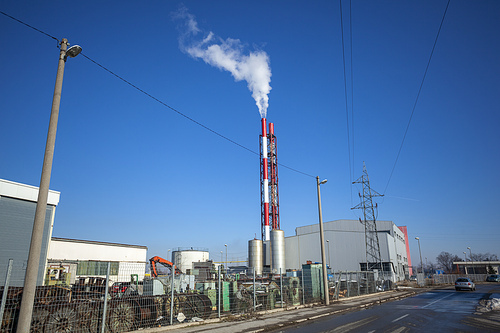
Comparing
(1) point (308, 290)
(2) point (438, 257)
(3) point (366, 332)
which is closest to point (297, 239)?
(1) point (308, 290)

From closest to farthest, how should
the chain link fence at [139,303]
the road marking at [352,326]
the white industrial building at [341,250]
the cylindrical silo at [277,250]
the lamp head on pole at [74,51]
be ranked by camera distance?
the lamp head on pole at [74,51] < the chain link fence at [139,303] < the road marking at [352,326] < the cylindrical silo at [277,250] < the white industrial building at [341,250]

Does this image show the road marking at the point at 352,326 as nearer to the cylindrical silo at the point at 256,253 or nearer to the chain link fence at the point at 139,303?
the chain link fence at the point at 139,303

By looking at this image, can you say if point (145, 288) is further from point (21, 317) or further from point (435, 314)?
point (435, 314)

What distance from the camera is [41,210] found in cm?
795

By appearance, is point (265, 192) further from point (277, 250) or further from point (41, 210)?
point (41, 210)

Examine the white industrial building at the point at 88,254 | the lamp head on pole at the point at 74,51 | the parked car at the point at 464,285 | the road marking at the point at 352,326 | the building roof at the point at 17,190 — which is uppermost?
the lamp head on pole at the point at 74,51

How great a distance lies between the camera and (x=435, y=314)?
1542 centimetres

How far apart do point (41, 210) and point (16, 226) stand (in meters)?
20.0

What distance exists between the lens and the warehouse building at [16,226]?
75.0ft

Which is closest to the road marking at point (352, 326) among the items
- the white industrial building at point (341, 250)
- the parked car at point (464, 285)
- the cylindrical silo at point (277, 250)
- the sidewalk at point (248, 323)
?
the sidewalk at point (248, 323)

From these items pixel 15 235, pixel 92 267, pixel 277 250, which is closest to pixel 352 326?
pixel 15 235

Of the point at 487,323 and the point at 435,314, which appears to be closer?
the point at 487,323

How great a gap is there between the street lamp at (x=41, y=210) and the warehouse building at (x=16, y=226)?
1854cm

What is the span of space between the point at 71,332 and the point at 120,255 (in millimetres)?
42074
